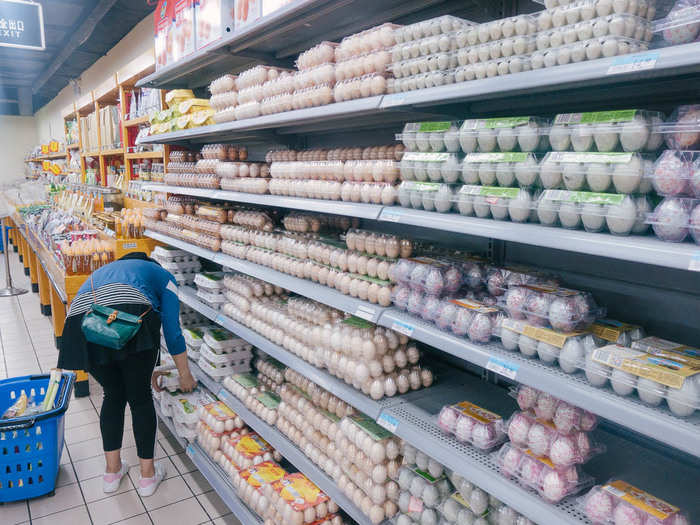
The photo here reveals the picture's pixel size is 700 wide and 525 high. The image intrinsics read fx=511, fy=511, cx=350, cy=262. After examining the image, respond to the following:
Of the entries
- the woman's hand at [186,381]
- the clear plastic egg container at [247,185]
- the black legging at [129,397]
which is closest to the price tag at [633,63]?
the clear plastic egg container at [247,185]

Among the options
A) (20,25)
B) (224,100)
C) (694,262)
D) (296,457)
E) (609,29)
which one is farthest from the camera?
(20,25)

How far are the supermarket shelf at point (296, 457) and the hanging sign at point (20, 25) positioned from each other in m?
4.76

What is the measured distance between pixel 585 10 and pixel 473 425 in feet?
4.51

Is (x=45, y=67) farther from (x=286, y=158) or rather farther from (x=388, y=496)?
(x=388, y=496)

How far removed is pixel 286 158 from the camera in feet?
9.87

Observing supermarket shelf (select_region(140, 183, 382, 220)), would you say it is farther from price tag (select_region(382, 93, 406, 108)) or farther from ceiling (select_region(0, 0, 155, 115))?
ceiling (select_region(0, 0, 155, 115))

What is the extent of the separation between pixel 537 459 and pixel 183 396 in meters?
2.98

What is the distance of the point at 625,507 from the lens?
4.48 ft

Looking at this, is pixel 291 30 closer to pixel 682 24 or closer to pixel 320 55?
pixel 320 55

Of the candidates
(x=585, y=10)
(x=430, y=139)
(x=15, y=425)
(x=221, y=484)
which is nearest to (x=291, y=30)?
(x=430, y=139)

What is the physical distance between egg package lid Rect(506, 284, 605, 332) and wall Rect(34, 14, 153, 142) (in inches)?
276

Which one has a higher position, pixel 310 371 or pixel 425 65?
pixel 425 65

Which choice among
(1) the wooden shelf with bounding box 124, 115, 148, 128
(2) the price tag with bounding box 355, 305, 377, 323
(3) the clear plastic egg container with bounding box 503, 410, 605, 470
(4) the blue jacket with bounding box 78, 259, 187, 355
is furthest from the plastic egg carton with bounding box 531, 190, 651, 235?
(1) the wooden shelf with bounding box 124, 115, 148, 128

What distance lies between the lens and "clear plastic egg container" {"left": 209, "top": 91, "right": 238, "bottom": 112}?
3.31m
